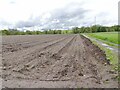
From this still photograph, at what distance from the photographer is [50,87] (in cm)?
684

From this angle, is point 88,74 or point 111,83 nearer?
point 111,83

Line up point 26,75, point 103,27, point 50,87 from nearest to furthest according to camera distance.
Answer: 1. point 50,87
2. point 26,75
3. point 103,27

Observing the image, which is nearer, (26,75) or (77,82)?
(77,82)

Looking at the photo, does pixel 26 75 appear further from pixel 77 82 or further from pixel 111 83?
pixel 111 83

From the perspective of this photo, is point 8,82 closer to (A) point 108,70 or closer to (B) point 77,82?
(B) point 77,82

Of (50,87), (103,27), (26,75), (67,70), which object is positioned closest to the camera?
(50,87)

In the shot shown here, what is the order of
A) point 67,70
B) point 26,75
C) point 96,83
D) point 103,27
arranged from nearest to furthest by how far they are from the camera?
point 96,83
point 26,75
point 67,70
point 103,27

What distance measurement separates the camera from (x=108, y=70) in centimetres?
964

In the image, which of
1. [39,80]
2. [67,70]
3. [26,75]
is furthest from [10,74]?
[67,70]

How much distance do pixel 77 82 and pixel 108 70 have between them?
2.77 meters

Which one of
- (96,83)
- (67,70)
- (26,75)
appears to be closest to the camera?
(96,83)

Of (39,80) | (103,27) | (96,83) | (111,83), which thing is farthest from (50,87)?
(103,27)

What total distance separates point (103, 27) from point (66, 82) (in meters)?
135

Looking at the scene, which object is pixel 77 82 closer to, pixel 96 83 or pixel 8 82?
pixel 96 83
